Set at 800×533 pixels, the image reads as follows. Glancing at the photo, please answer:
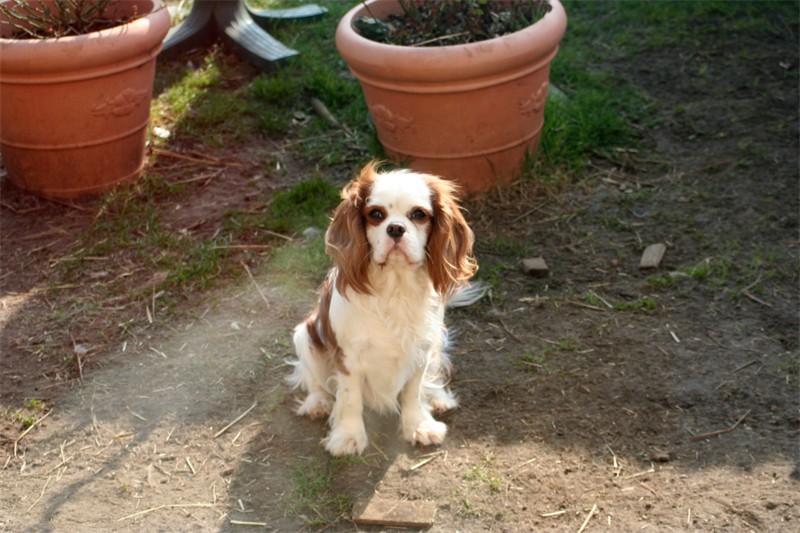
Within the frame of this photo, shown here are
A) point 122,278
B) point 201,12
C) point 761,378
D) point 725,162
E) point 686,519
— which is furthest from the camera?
point 201,12

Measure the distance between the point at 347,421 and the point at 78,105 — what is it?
2.48 metres

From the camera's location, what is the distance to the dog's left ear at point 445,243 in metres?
3.20

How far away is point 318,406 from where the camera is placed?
12.1 feet

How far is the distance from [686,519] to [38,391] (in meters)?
2.47

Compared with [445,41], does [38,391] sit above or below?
below

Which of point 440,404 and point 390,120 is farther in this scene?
point 390,120

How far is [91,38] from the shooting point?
15.9 feet

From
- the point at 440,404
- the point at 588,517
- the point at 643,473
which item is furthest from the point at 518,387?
the point at 588,517

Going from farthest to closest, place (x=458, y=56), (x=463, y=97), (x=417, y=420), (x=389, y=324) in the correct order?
(x=463, y=97) < (x=458, y=56) < (x=417, y=420) < (x=389, y=324)

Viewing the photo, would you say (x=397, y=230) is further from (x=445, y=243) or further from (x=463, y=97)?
(x=463, y=97)

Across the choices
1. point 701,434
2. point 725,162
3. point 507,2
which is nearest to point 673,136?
point 725,162

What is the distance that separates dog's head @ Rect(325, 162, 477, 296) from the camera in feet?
10.2

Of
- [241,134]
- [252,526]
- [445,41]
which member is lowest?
[241,134]

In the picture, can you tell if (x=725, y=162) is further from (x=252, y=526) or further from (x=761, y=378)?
(x=252, y=526)
